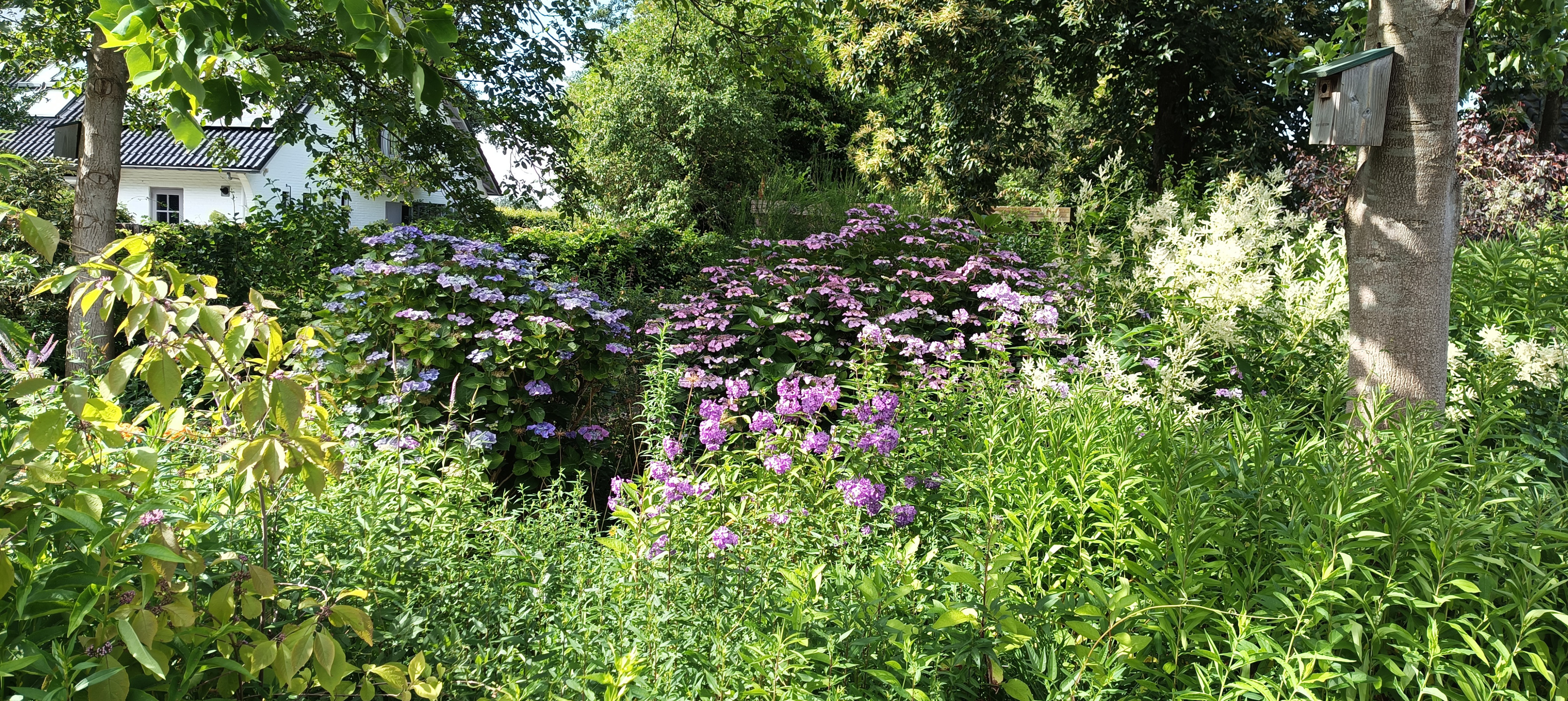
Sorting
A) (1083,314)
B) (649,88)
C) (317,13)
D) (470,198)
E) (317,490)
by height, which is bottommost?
(317,490)

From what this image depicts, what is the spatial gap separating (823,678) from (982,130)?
8254 millimetres

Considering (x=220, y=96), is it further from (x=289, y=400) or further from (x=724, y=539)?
(x=724, y=539)

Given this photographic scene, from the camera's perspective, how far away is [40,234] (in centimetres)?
140

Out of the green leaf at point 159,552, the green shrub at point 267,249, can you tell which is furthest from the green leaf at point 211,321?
the green shrub at point 267,249

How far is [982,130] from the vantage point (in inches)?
357

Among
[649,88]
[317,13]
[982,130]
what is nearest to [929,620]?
[317,13]

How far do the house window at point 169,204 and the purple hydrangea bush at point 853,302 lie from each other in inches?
878

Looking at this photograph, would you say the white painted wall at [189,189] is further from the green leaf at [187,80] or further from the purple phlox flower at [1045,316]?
the green leaf at [187,80]

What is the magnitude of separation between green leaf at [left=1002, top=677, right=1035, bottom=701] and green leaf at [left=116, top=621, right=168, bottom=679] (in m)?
1.32

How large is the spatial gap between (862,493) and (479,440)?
5.01 feet

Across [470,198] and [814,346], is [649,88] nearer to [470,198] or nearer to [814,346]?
[470,198]

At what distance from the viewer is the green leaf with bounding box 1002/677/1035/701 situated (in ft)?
5.11

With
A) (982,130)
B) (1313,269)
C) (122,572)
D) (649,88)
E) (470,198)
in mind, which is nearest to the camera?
(122,572)

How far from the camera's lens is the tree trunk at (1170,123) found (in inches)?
358
